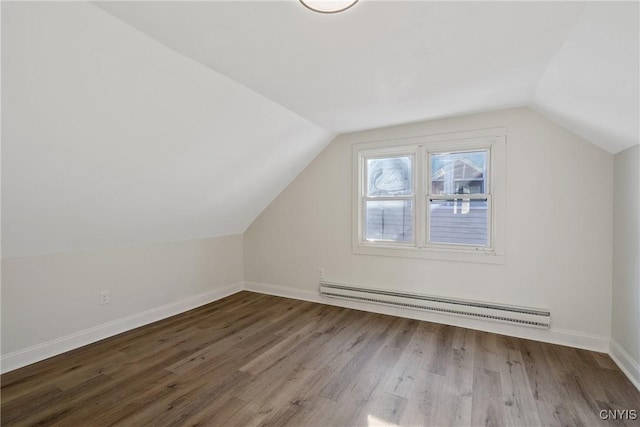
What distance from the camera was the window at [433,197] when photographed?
3.02 metres

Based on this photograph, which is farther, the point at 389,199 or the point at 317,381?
the point at 389,199

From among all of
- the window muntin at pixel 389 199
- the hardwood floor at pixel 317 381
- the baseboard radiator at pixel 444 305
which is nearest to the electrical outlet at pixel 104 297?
the hardwood floor at pixel 317 381

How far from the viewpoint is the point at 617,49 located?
1.36 meters

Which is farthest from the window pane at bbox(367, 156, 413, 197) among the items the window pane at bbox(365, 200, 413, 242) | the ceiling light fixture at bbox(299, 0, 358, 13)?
the ceiling light fixture at bbox(299, 0, 358, 13)

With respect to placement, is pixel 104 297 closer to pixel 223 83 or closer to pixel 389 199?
pixel 223 83

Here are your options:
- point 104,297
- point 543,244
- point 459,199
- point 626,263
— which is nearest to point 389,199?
point 459,199

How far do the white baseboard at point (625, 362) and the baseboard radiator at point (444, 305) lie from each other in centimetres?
45

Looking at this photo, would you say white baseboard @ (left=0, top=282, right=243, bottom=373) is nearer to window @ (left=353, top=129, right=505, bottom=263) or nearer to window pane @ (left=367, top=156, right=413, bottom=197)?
window @ (left=353, top=129, right=505, bottom=263)

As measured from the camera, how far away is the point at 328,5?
4.35 ft

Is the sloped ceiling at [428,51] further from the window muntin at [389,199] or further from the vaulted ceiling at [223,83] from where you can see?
the window muntin at [389,199]

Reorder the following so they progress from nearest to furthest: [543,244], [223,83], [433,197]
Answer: [223,83] < [543,244] < [433,197]

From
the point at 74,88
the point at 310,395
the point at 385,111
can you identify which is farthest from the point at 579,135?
the point at 74,88

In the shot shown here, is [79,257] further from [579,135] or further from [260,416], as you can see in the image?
[579,135]

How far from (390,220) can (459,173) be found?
96 cm
